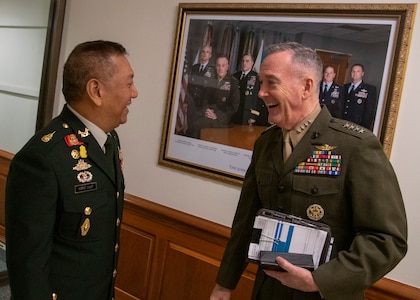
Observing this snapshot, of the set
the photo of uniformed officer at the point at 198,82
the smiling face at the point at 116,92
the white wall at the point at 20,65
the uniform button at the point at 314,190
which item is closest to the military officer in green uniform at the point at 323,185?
the uniform button at the point at 314,190

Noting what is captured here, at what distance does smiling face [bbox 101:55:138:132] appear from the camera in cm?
138

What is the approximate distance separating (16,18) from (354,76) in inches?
105

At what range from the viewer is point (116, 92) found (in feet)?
4.57

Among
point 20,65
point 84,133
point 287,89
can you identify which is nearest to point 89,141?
point 84,133

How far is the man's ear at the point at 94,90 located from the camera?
135 cm

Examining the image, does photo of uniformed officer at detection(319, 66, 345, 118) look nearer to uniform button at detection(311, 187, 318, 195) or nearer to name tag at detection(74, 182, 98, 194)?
uniform button at detection(311, 187, 318, 195)

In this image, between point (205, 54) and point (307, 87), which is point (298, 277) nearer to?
point (307, 87)

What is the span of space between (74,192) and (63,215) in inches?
3.0

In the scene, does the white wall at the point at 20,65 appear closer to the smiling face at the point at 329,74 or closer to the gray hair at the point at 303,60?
the smiling face at the point at 329,74

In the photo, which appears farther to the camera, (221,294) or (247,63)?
(247,63)

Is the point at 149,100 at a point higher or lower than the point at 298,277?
higher

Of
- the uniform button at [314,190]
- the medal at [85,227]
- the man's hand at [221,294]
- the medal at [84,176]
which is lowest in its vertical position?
the man's hand at [221,294]

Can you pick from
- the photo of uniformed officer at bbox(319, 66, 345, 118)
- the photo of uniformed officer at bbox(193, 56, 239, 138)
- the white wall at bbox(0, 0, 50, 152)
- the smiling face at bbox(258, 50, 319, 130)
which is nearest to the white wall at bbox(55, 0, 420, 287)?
the photo of uniformed officer at bbox(193, 56, 239, 138)

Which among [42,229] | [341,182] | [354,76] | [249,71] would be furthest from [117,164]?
[354,76]
